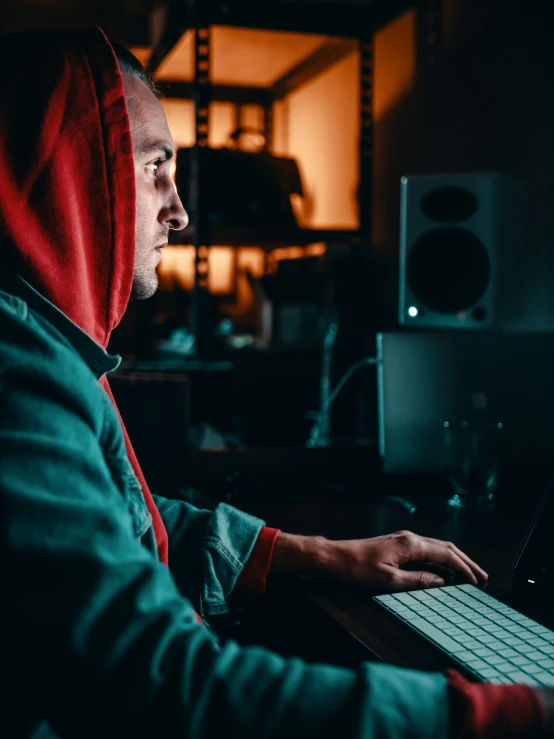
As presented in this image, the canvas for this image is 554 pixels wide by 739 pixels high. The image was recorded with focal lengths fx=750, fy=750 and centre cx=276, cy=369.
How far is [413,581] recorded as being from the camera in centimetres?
94

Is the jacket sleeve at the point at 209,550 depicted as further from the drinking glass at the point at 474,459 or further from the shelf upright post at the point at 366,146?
the shelf upright post at the point at 366,146

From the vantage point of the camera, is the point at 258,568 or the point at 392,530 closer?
the point at 258,568

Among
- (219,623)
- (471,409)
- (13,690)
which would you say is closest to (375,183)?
(471,409)

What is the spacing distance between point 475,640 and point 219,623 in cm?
56

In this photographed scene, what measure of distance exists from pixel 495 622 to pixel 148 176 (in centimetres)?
66

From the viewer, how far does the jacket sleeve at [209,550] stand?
3.41ft

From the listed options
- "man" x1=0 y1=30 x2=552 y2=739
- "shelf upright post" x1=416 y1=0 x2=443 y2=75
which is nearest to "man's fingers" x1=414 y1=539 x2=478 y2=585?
"man" x1=0 y1=30 x2=552 y2=739

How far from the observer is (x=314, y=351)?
2.86 meters

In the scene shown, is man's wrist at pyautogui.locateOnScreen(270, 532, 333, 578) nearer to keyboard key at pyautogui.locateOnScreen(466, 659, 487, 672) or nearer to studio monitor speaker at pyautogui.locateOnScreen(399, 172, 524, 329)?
keyboard key at pyautogui.locateOnScreen(466, 659, 487, 672)

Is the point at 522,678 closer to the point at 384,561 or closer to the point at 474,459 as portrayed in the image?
the point at 384,561

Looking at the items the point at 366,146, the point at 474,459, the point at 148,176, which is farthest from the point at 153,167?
the point at 366,146

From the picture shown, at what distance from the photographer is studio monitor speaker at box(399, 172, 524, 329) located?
6.06 ft

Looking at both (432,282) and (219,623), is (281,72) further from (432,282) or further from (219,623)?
(219,623)

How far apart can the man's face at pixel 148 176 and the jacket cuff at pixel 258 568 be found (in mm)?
388
